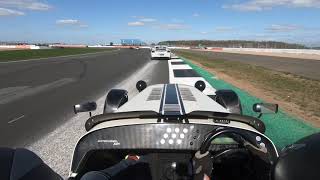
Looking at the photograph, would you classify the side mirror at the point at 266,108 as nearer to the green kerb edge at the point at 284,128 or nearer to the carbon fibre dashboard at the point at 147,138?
the carbon fibre dashboard at the point at 147,138

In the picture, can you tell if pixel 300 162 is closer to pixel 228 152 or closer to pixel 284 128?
pixel 228 152

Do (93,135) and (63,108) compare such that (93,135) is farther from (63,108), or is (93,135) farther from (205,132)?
(63,108)

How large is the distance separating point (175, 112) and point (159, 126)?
247 mm

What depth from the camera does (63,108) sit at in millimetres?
12477

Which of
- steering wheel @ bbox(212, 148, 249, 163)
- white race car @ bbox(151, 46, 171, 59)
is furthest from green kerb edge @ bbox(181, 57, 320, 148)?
white race car @ bbox(151, 46, 171, 59)

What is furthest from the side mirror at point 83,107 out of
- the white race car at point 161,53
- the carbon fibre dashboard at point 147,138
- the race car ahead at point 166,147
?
the white race car at point 161,53

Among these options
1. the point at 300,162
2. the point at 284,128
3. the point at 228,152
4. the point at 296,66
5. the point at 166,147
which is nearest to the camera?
the point at 300,162

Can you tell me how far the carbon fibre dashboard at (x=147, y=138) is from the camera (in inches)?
123

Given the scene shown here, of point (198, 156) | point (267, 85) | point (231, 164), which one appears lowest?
point (267, 85)

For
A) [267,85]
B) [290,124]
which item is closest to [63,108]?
[290,124]

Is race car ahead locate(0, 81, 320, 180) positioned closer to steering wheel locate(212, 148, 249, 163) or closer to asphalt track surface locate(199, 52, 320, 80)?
steering wheel locate(212, 148, 249, 163)

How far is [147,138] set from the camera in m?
3.17

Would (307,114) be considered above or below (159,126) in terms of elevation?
below

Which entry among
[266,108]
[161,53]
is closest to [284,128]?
[266,108]
